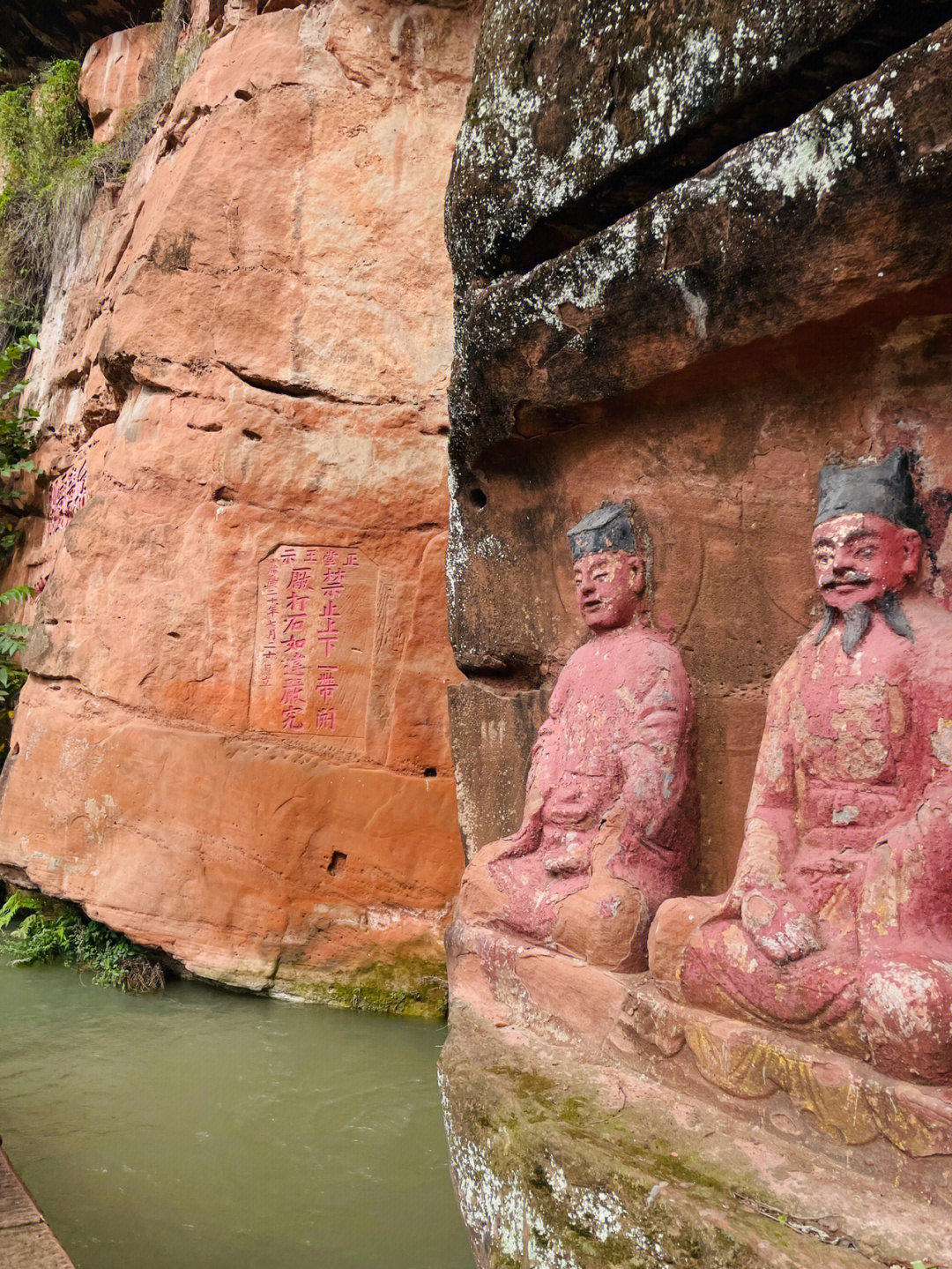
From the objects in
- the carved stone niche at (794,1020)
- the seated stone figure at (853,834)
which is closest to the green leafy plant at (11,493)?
the carved stone niche at (794,1020)

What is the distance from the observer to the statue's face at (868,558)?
2.63 m

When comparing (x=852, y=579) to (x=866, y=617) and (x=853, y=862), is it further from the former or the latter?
(x=853, y=862)

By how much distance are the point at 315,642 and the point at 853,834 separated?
3.67 meters

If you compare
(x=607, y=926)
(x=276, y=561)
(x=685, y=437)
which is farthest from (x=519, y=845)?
(x=276, y=561)

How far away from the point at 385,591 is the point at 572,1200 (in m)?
3.85

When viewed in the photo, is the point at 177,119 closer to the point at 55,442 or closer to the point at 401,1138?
the point at 55,442

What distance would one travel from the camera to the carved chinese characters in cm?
567

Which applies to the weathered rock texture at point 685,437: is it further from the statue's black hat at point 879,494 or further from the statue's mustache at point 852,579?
the statue's mustache at point 852,579

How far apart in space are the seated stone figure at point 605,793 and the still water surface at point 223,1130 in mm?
1140

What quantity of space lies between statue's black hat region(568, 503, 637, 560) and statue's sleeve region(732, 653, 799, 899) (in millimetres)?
774

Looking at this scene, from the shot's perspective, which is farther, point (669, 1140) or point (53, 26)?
point (53, 26)

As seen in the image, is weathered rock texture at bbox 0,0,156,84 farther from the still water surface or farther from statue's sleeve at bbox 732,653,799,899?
statue's sleeve at bbox 732,653,799,899

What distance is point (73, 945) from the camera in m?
5.79

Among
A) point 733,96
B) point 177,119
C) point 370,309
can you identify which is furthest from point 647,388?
point 177,119
